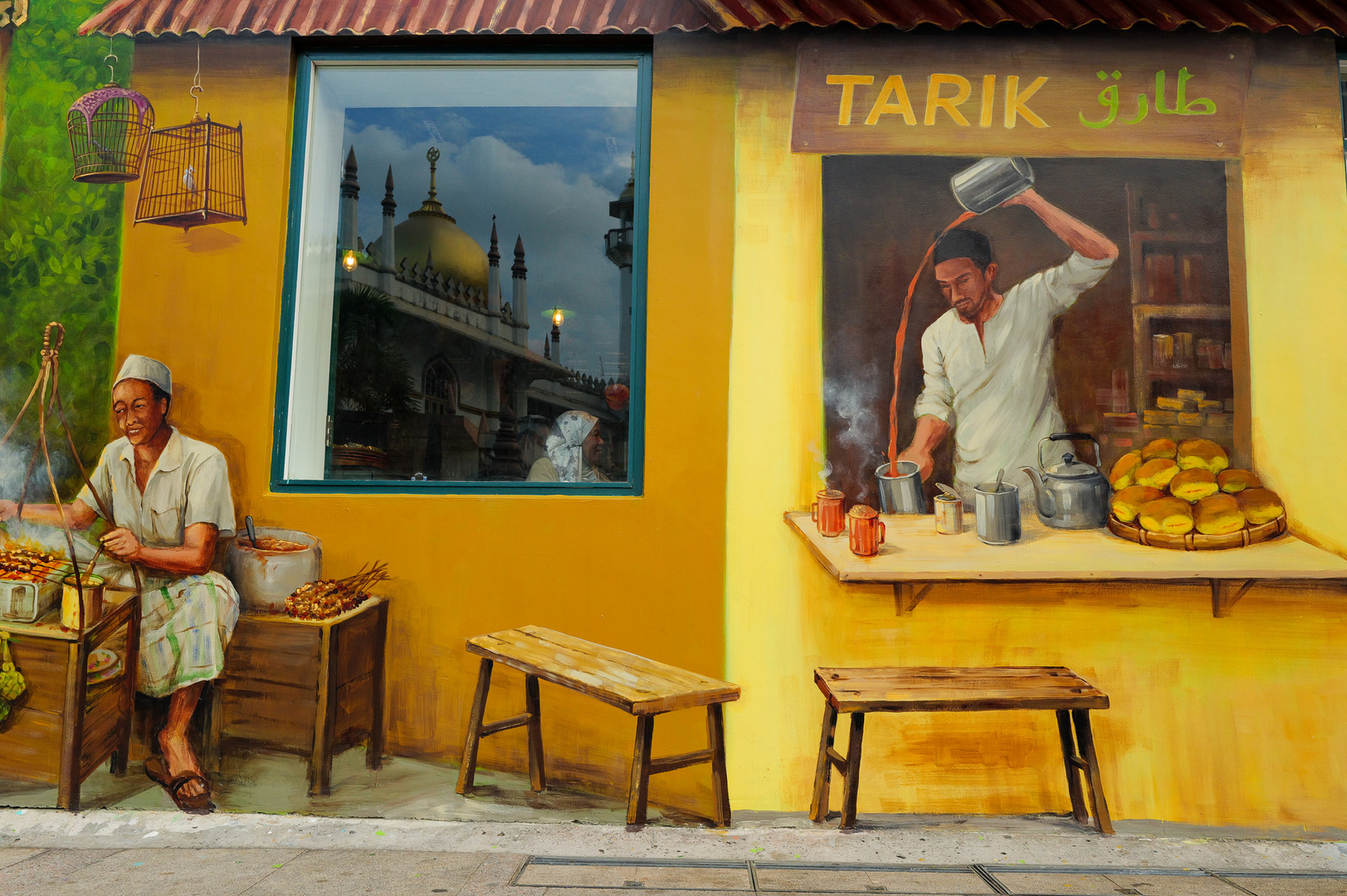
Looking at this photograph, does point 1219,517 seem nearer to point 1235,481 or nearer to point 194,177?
point 1235,481

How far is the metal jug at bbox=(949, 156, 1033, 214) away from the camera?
13.4ft

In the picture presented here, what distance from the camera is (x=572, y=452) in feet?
13.7

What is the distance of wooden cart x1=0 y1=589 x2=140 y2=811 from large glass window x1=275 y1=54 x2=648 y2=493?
4.06 ft

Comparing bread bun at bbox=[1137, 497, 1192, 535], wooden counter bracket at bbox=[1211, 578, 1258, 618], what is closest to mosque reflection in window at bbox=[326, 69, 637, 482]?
bread bun at bbox=[1137, 497, 1192, 535]

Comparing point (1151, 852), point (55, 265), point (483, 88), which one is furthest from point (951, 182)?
point (55, 265)

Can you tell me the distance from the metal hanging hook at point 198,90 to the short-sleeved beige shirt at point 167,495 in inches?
72.1

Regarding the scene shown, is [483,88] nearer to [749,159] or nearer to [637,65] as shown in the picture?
[637,65]

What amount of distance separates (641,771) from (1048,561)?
6.97ft

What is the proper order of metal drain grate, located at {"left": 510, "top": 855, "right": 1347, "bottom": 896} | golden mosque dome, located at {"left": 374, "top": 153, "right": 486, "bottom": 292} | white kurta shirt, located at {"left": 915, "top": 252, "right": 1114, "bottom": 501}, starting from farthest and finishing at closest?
golden mosque dome, located at {"left": 374, "top": 153, "right": 486, "bottom": 292} < white kurta shirt, located at {"left": 915, "top": 252, "right": 1114, "bottom": 501} < metal drain grate, located at {"left": 510, "top": 855, "right": 1347, "bottom": 896}

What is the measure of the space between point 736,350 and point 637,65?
171 centimetres

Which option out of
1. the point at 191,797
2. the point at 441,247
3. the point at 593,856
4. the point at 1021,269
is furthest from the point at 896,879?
the point at 441,247

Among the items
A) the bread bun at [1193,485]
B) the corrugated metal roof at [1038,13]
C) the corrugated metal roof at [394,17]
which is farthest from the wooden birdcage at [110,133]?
the bread bun at [1193,485]

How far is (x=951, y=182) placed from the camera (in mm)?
4082

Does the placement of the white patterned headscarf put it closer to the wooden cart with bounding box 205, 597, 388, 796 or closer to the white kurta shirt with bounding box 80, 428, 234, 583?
the wooden cart with bounding box 205, 597, 388, 796
